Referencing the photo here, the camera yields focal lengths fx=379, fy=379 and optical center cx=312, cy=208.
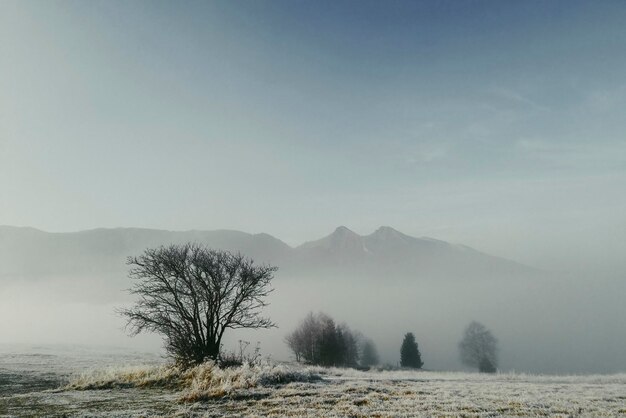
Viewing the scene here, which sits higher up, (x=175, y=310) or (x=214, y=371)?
(x=175, y=310)

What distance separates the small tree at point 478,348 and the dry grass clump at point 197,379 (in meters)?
70.7

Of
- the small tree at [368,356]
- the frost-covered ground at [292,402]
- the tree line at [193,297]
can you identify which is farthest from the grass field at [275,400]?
the small tree at [368,356]

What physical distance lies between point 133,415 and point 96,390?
8.86 metres

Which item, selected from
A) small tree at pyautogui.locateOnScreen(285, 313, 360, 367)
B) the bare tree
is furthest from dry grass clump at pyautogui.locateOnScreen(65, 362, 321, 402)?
small tree at pyautogui.locateOnScreen(285, 313, 360, 367)

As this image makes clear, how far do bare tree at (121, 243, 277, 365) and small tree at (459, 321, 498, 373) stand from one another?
6783 cm

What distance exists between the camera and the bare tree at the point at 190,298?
26422 mm

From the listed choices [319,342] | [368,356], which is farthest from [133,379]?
[368,356]

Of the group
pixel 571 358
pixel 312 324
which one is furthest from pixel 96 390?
pixel 571 358

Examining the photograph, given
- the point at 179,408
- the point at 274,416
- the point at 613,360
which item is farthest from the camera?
the point at 613,360

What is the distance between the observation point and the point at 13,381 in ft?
85.3

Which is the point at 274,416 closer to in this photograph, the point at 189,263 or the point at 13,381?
the point at 189,263

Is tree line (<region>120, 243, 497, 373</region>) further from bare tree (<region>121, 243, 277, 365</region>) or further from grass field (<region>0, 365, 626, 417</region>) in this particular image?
grass field (<region>0, 365, 626, 417</region>)

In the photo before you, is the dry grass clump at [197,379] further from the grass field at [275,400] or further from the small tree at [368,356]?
the small tree at [368,356]

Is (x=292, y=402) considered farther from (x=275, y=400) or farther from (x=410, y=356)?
(x=410, y=356)
